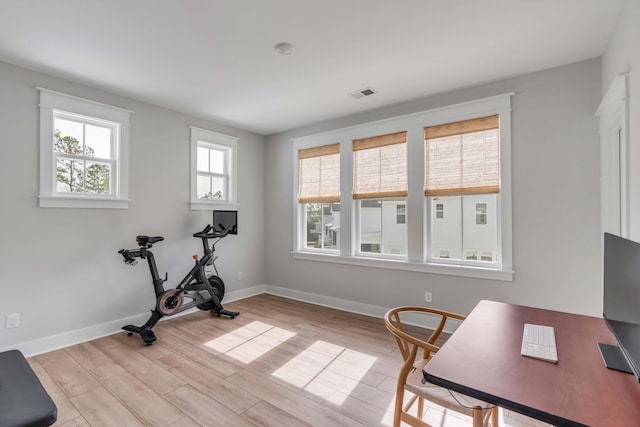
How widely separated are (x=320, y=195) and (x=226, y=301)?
218cm

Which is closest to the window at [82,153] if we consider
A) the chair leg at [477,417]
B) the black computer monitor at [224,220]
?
the black computer monitor at [224,220]

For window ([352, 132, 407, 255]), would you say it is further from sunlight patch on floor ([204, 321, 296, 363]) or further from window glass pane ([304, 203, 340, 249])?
sunlight patch on floor ([204, 321, 296, 363])

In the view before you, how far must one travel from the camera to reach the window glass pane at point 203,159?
4500mm

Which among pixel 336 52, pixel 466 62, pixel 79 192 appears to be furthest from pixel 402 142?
pixel 79 192

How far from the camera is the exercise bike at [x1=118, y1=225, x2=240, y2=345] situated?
11.3 ft

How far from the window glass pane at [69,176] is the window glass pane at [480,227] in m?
4.29

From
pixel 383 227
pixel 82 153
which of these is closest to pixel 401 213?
pixel 383 227

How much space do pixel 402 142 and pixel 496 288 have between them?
6.53ft

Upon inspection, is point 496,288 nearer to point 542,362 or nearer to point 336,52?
point 542,362

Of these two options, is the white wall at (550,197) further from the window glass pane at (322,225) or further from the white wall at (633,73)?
the window glass pane at (322,225)

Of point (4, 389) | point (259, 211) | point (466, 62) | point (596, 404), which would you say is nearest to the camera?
point (596, 404)

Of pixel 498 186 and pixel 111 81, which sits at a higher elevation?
pixel 111 81

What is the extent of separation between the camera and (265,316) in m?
4.09

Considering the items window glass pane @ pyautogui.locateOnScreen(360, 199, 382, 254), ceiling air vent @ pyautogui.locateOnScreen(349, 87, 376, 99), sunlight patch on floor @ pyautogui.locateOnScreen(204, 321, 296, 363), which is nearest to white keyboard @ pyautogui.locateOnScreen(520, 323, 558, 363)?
sunlight patch on floor @ pyautogui.locateOnScreen(204, 321, 296, 363)
